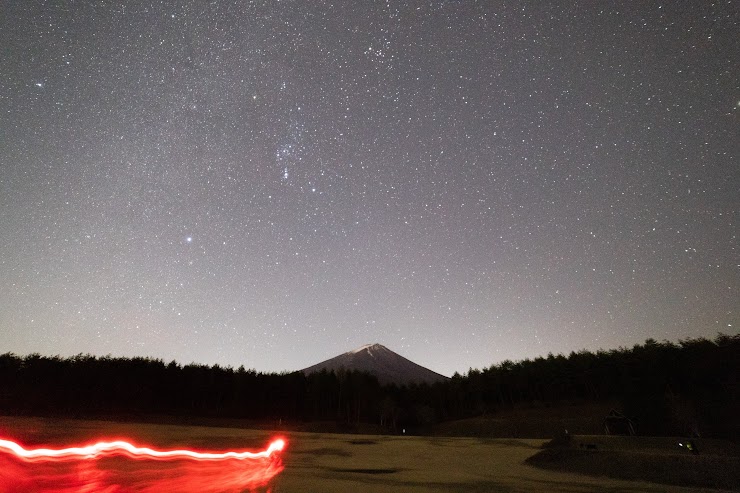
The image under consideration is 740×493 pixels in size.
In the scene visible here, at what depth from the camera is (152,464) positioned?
44.7 feet

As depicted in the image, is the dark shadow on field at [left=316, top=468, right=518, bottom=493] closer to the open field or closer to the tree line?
the open field

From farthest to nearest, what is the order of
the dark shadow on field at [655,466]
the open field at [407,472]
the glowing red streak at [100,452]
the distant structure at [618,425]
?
the distant structure at [618,425]
the dark shadow on field at [655,466]
the open field at [407,472]
the glowing red streak at [100,452]

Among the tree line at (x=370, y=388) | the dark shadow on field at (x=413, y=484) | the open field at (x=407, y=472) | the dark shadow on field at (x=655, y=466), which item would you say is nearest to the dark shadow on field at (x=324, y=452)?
the open field at (x=407, y=472)

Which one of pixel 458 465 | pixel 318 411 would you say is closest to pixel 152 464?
pixel 458 465

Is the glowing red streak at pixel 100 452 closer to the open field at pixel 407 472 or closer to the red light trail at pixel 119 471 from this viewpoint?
→ the red light trail at pixel 119 471

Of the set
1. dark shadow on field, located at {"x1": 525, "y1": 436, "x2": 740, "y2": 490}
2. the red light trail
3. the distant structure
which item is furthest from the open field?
the distant structure

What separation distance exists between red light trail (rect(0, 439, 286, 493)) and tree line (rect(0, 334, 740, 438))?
4406 cm

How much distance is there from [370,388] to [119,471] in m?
81.3

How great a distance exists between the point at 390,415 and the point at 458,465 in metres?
67.3

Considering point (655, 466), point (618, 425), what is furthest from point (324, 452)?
point (618, 425)

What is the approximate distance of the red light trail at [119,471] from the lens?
30.7ft

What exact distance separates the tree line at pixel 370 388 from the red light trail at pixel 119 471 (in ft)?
145

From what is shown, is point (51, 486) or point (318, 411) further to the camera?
point (318, 411)

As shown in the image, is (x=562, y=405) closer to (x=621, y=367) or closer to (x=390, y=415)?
(x=621, y=367)
